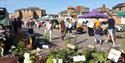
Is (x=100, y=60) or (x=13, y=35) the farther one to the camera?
(x=13, y=35)

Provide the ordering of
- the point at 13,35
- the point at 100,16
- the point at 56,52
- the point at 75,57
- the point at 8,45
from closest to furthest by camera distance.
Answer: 1. the point at 75,57
2. the point at 56,52
3. the point at 8,45
4. the point at 13,35
5. the point at 100,16

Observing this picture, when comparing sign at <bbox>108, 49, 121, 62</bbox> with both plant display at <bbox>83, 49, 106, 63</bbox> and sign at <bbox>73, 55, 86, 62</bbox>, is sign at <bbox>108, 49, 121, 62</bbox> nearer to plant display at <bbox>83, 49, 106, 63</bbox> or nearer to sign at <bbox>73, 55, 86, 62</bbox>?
plant display at <bbox>83, 49, 106, 63</bbox>

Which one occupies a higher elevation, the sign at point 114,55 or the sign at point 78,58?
the sign at point 114,55

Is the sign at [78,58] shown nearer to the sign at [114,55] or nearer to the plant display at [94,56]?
the plant display at [94,56]

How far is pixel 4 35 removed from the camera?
20344 mm

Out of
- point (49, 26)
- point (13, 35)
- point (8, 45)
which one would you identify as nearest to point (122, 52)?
point (8, 45)

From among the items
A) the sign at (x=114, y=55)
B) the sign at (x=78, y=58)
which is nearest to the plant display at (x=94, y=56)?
the sign at (x=78, y=58)

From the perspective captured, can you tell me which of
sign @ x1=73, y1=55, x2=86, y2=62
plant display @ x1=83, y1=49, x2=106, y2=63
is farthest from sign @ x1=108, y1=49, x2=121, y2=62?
sign @ x1=73, y1=55, x2=86, y2=62

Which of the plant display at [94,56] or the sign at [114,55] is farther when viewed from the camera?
the plant display at [94,56]

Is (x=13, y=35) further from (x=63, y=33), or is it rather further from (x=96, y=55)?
(x=96, y=55)

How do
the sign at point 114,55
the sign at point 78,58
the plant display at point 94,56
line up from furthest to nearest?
the plant display at point 94,56, the sign at point 78,58, the sign at point 114,55

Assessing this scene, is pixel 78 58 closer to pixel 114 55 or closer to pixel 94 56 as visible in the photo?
pixel 94 56

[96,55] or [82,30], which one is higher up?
[96,55]

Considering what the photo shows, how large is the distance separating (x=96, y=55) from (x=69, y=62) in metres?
0.92
